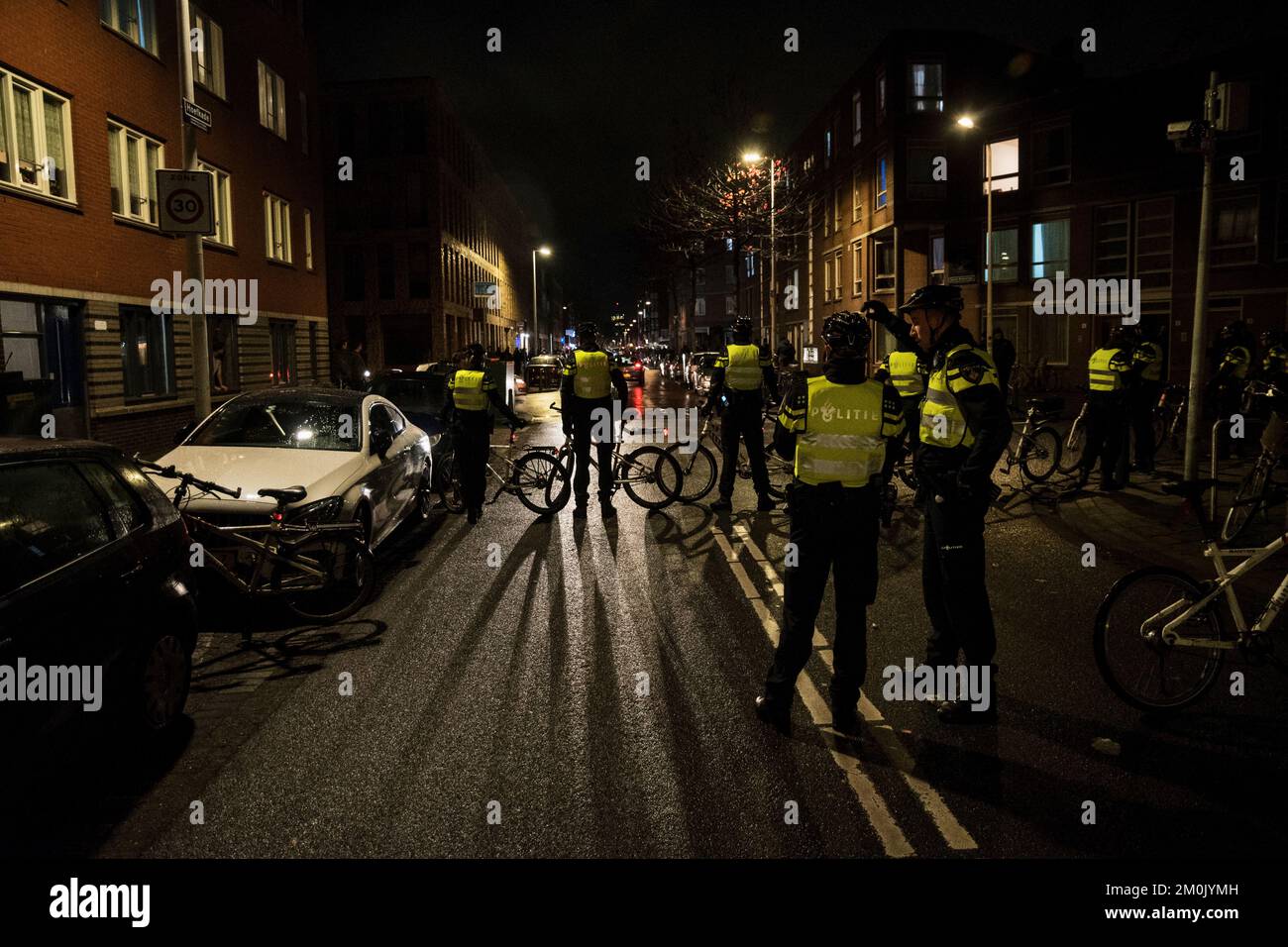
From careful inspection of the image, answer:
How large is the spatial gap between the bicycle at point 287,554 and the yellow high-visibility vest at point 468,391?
3862mm

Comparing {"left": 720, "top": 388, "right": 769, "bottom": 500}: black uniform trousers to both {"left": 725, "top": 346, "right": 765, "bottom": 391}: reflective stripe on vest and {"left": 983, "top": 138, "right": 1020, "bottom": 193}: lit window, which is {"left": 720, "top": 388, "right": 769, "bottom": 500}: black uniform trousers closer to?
{"left": 725, "top": 346, "right": 765, "bottom": 391}: reflective stripe on vest

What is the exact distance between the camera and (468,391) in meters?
11.0

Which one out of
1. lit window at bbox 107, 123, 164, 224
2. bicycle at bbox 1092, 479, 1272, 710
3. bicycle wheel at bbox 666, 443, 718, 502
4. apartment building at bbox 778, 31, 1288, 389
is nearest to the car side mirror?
bicycle wheel at bbox 666, 443, 718, 502

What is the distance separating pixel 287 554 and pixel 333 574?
0.34 metres

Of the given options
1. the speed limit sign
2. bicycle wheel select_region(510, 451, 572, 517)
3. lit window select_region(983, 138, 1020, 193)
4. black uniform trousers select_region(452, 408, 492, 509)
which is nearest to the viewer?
black uniform trousers select_region(452, 408, 492, 509)

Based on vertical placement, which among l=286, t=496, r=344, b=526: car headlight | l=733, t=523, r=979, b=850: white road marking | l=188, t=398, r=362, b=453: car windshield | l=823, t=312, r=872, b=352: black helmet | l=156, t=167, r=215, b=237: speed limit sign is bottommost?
l=733, t=523, r=979, b=850: white road marking

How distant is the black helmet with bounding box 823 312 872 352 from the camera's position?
495 centimetres

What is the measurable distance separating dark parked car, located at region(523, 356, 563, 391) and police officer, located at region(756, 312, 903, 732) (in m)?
42.4

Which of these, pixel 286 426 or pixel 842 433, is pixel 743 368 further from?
pixel 842 433

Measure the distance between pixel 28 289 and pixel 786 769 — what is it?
15.0 m

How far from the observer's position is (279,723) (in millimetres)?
5141

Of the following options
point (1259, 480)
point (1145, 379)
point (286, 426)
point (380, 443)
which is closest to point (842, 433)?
point (380, 443)

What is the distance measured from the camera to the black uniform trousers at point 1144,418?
12844 millimetres
